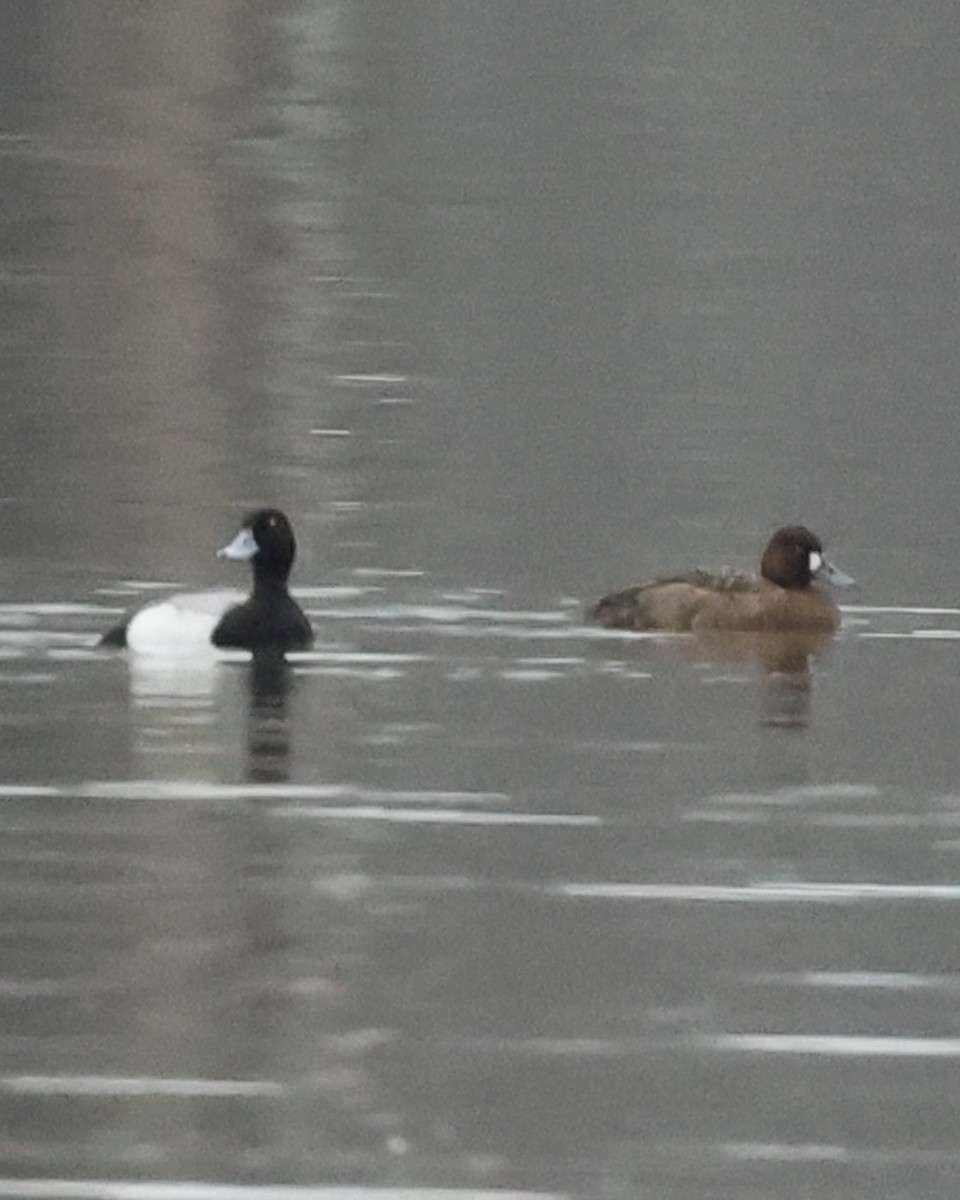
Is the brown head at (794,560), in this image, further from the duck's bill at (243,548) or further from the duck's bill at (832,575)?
the duck's bill at (243,548)

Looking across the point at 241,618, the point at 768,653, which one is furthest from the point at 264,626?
the point at 768,653

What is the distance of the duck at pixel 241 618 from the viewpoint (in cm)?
821

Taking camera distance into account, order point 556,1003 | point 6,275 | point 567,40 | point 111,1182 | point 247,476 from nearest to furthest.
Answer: point 111,1182 → point 556,1003 → point 247,476 → point 6,275 → point 567,40

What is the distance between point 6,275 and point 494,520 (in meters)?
5.55

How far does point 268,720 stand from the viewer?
7.33 metres

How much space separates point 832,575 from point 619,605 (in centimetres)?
71

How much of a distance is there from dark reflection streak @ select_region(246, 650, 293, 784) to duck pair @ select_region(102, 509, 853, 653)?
4.9 inches

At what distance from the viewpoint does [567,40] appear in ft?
72.1

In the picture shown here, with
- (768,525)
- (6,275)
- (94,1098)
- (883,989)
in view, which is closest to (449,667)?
(768,525)

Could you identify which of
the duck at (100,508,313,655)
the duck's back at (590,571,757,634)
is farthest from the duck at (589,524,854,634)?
the duck at (100,508,313,655)

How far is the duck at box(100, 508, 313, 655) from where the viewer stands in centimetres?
821

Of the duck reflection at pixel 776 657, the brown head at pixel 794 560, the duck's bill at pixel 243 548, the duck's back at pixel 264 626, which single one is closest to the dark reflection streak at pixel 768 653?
the duck reflection at pixel 776 657

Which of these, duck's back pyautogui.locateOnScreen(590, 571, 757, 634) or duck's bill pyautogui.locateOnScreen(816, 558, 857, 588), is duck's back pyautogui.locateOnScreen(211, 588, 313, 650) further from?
duck's bill pyautogui.locateOnScreen(816, 558, 857, 588)

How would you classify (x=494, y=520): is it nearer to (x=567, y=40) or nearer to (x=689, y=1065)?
(x=689, y=1065)
